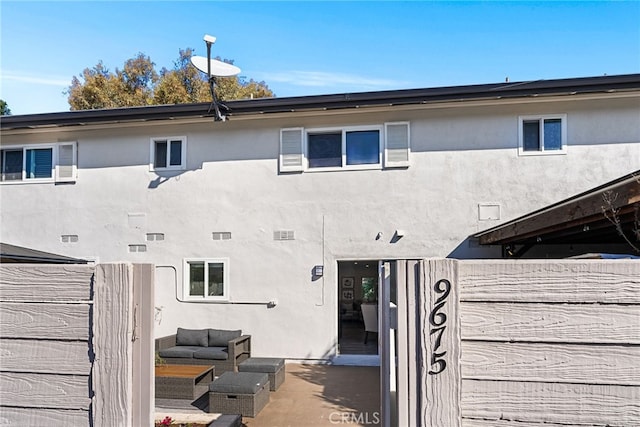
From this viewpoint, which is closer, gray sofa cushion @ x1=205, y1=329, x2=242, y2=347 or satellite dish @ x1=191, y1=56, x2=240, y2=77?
gray sofa cushion @ x1=205, y1=329, x2=242, y2=347

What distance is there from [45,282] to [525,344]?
206 cm

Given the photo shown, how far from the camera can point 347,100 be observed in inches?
335

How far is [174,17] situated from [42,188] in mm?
5402

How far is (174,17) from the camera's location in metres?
11.6

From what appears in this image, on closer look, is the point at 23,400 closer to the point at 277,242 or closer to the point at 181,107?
the point at 277,242

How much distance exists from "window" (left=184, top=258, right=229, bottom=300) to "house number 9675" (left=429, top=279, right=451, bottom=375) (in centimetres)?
781

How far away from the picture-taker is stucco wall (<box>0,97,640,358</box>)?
8.44m

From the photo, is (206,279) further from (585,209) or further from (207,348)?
(585,209)

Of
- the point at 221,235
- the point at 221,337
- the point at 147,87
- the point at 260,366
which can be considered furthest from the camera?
the point at 147,87

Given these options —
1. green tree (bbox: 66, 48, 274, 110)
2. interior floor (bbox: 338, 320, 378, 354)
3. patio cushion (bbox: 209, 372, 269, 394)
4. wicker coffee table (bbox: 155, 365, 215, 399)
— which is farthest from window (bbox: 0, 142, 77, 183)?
green tree (bbox: 66, 48, 274, 110)

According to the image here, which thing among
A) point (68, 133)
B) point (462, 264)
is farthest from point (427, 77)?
point (462, 264)

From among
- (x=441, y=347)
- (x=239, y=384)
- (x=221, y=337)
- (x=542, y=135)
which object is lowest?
(x=221, y=337)

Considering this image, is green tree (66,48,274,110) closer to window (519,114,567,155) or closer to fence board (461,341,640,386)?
window (519,114,567,155)

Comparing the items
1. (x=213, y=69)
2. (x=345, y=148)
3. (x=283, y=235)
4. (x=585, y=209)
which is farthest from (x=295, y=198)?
(x=585, y=209)
